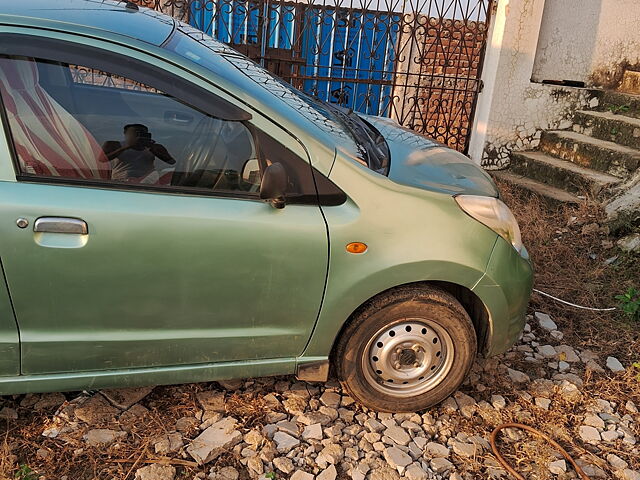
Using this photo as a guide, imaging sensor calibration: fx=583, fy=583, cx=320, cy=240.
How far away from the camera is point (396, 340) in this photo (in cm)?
278

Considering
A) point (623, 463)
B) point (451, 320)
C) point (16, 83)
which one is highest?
point (16, 83)

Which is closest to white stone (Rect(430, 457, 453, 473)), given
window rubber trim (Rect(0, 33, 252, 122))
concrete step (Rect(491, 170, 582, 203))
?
window rubber trim (Rect(0, 33, 252, 122))

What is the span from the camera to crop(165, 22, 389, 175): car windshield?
2.61 m

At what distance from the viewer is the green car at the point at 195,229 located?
2.29m

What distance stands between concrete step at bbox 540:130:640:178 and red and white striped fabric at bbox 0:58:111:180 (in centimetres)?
545

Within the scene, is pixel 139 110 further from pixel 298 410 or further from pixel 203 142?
pixel 298 410

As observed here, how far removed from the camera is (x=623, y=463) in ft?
9.21

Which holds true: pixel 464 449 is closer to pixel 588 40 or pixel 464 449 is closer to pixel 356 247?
pixel 356 247

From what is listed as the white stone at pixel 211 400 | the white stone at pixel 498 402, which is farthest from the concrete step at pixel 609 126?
the white stone at pixel 211 400

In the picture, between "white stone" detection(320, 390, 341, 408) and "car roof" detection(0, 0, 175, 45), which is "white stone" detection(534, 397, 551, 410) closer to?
"white stone" detection(320, 390, 341, 408)

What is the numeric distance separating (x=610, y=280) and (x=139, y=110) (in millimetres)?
3752

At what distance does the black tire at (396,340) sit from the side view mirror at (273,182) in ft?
2.29

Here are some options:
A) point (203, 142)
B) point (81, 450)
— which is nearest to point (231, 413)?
point (81, 450)

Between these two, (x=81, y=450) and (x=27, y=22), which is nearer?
(x=27, y=22)
